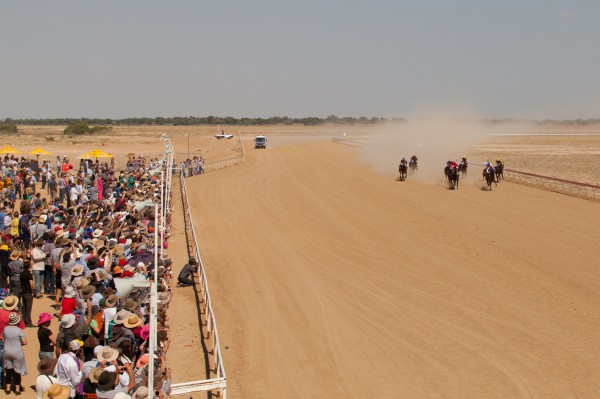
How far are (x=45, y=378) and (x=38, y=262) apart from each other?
6.00 m

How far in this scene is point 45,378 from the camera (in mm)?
7234

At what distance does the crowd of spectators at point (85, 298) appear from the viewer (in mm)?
7316

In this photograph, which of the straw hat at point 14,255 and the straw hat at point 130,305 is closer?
the straw hat at point 130,305

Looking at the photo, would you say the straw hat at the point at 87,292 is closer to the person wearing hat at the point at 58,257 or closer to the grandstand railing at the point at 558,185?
the person wearing hat at the point at 58,257

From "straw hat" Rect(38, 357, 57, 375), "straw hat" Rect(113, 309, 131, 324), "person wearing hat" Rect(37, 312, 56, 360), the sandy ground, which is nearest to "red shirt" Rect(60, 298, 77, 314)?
the sandy ground

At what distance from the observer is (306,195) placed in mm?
30766

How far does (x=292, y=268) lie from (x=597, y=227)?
1155cm

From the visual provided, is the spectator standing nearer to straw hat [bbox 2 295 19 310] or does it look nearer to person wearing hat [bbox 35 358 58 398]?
straw hat [bbox 2 295 19 310]

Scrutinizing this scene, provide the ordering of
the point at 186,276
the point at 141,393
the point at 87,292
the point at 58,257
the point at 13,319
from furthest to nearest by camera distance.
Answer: the point at 186,276 < the point at 58,257 < the point at 87,292 < the point at 13,319 < the point at 141,393

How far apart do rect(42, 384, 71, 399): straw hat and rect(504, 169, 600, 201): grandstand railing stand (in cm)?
2620

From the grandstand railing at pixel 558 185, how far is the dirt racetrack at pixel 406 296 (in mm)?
1816

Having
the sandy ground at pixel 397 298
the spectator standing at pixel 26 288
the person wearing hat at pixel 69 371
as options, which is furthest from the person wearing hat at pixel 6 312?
the spectator standing at pixel 26 288

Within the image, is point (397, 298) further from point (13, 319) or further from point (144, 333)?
point (13, 319)

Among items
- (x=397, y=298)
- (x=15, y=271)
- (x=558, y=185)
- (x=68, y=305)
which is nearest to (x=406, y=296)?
(x=397, y=298)
